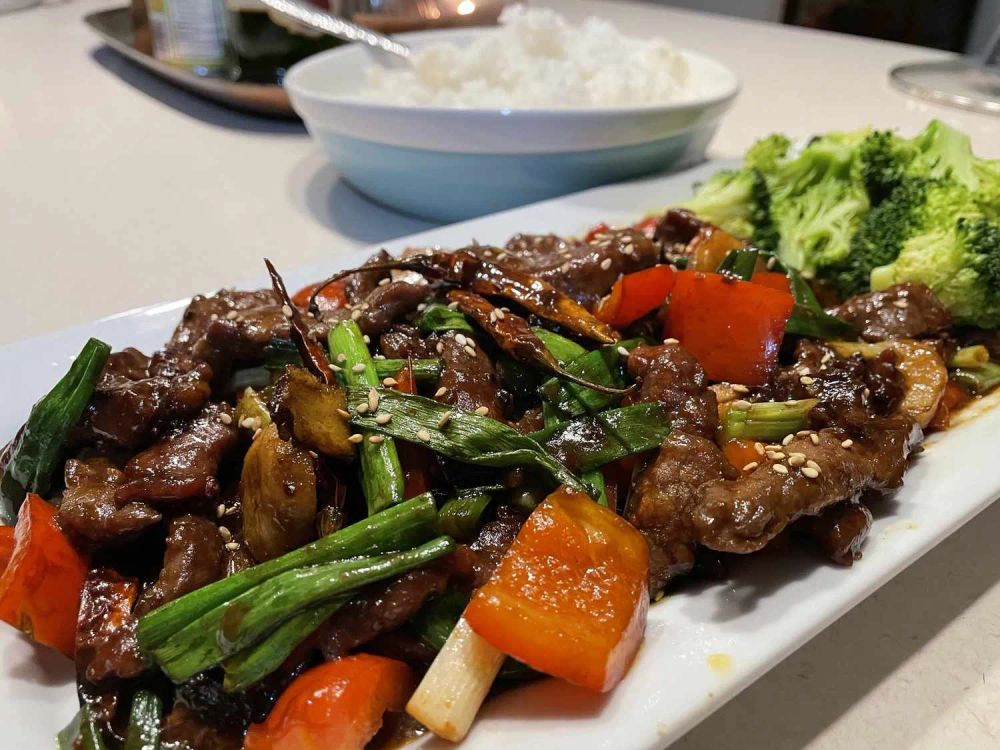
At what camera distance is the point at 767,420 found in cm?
185

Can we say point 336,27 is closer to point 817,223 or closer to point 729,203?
point 729,203

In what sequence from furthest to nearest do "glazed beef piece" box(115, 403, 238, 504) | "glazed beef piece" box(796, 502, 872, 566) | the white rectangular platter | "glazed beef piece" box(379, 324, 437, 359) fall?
"glazed beef piece" box(379, 324, 437, 359) < "glazed beef piece" box(115, 403, 238, 504) < "glazed beef piece" box(796, 502, 872, 566) < the white rectangular platter

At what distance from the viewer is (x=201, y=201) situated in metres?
3.69

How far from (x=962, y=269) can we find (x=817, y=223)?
57cm

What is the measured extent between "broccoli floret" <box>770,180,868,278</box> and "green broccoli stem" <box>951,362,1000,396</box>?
0.65m

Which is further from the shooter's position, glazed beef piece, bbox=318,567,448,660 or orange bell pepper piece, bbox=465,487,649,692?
glazed beef piece, bbox=318,567,448,660

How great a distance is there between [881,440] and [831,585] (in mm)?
418

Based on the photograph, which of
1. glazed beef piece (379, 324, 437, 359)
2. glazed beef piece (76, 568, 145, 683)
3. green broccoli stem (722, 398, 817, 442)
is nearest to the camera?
glazed beef piece (76, 568, 145, 683)

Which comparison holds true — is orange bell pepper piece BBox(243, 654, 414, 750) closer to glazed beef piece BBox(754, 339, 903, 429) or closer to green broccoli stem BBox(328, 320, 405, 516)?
green broccoli stem BBox(328, 320, 405, 516)

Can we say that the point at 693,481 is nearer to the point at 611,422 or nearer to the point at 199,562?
the point at 611,422

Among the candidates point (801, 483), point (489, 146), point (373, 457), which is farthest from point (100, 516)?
point (489, 146)

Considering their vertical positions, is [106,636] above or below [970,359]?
below

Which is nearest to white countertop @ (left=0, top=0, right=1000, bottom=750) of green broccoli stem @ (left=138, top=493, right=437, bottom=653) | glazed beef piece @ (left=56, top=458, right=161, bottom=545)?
green broccoli stem @ (left=138, top=493, right=437, bottom=653)

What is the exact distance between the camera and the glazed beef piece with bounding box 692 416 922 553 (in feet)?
4.75
